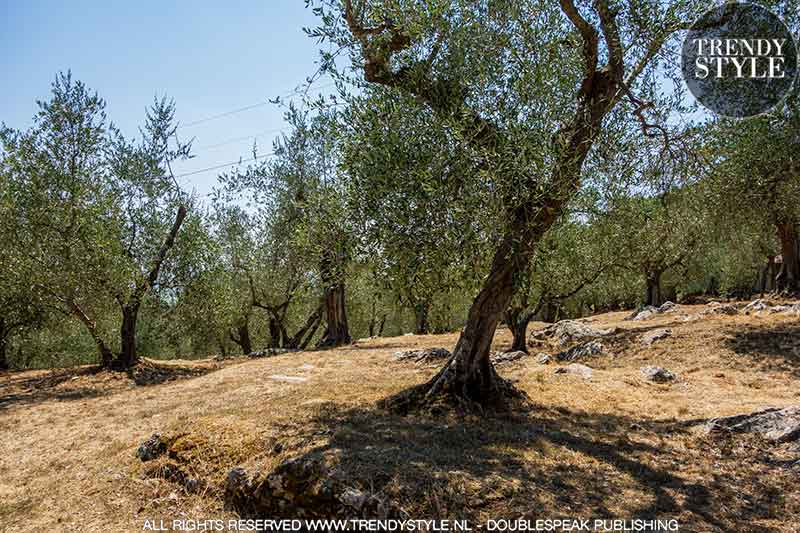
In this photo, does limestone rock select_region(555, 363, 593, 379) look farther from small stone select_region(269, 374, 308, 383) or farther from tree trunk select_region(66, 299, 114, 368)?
tree trunk select_region(66, 299, 114, 368)

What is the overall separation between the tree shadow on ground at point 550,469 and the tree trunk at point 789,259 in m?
17.1

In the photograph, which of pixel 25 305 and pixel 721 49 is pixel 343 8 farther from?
pixel 25 305

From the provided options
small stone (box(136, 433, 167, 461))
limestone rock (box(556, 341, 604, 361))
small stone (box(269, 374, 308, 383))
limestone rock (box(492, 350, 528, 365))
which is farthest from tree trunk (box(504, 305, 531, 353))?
small stone (box(136, 433, 167, 461))

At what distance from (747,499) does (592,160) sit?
20.0 ft

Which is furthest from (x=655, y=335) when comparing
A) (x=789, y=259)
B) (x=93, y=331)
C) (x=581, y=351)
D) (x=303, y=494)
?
(x=93, y=331)

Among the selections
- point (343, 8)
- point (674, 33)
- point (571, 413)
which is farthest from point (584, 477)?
point (343, 8)

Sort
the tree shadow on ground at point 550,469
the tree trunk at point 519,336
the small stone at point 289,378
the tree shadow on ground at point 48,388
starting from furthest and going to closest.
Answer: the tree trunk at point 519,336 → the tree shadow on ground at point 48,388 → the small stone at point 289,378 → the tree shadow on ground at point 550,469

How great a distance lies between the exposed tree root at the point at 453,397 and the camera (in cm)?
940

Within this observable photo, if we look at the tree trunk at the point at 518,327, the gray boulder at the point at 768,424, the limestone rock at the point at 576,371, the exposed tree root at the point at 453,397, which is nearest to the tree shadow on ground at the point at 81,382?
the exposed tree root at the point at 453,397

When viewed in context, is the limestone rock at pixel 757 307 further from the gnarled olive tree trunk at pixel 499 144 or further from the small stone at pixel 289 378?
the small stone at pixel 289 378

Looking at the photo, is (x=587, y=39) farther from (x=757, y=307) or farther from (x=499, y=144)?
(x=757, y=307)

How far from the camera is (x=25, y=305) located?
71.1ft

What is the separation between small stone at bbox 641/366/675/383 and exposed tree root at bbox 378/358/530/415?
461 cm

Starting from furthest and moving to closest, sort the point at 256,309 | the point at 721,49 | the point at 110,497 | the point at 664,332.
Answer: the point at 256,309
the point at 664,332
the point at 721,49
the point at 110,497
